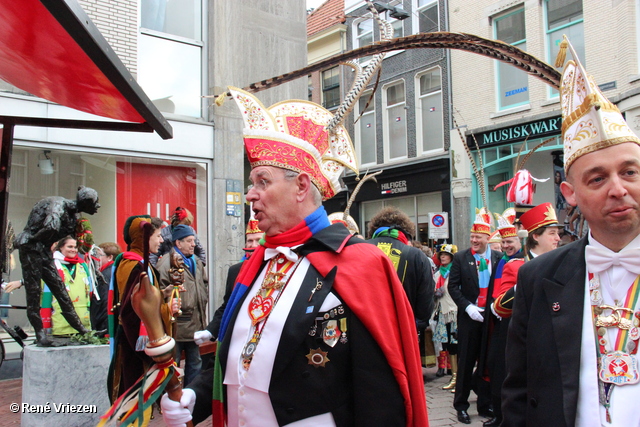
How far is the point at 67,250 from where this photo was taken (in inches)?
262

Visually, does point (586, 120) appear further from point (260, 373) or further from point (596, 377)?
point (260, 373)

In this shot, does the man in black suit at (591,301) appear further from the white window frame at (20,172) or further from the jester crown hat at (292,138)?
the white window frame at (20,172)

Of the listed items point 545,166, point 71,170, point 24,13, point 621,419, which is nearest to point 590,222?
point 621,419

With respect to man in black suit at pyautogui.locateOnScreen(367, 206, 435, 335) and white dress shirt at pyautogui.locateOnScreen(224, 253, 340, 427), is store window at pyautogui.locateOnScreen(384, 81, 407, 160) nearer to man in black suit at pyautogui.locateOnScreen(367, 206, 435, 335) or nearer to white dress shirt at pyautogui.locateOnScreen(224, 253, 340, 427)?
man in black suit at pyautogui.locateOnScreen(367, 206, 435, 335)

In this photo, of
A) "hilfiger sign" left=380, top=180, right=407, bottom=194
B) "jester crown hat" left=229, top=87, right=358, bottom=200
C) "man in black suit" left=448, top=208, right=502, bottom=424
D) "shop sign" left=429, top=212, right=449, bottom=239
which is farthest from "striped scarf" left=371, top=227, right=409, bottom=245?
"hilfiger sign" left=380, top=180, right=407, bottom=194

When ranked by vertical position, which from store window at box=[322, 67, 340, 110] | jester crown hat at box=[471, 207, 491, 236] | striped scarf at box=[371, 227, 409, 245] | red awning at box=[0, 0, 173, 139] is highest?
store window at box=[322, 67, 340, 110]

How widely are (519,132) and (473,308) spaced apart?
37.8ft

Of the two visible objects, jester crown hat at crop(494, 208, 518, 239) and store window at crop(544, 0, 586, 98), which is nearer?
jester crown hat at crop(494, 208, 518, 239)

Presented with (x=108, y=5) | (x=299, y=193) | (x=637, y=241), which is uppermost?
(x=108, y=5)

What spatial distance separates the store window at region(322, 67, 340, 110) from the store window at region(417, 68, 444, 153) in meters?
5.03

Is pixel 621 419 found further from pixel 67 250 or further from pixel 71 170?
pixel 71 170

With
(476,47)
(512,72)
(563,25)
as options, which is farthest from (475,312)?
(512,72)

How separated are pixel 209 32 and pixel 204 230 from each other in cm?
379

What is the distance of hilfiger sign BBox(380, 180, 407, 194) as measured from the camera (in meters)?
20.2
